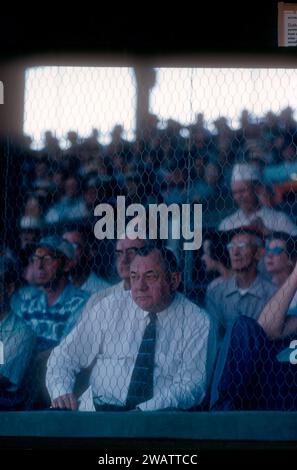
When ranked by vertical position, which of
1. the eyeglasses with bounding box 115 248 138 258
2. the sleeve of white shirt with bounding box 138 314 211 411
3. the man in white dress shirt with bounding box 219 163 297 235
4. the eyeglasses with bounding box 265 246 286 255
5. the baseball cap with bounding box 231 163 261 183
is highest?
the baseball cap with bounding box 231 163 261 183

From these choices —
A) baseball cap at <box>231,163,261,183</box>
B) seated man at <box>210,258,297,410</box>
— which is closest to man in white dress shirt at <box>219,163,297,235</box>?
baseball cap at <box>231,163,261,183</box>

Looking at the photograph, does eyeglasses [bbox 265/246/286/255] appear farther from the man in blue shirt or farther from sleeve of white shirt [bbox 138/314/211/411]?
the man in blue shirt

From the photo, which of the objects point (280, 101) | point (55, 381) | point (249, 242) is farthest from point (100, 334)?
point (280, 101)

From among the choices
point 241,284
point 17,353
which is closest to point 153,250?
point 241,284

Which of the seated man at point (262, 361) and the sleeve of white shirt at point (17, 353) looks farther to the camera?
the sleeve of white shirt at point (17, 353)

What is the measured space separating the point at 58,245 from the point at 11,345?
58 centimetres

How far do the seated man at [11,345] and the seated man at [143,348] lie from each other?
15cm

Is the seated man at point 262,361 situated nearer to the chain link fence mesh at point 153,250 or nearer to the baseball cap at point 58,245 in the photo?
the chain link fence mesh at point 153,250

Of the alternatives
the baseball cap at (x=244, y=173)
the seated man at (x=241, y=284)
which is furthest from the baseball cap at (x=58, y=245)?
the baseball cap at (x=244, y=173)

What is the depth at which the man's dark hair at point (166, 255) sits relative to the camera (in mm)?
4074

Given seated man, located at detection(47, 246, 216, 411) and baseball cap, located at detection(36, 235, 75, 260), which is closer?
seated man, located at detection(47, 246, 216, 411)

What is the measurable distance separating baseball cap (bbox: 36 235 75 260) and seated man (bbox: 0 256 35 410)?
20cm

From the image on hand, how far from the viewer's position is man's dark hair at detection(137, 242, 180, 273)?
407cm

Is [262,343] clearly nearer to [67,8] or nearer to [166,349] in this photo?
[166,349]
